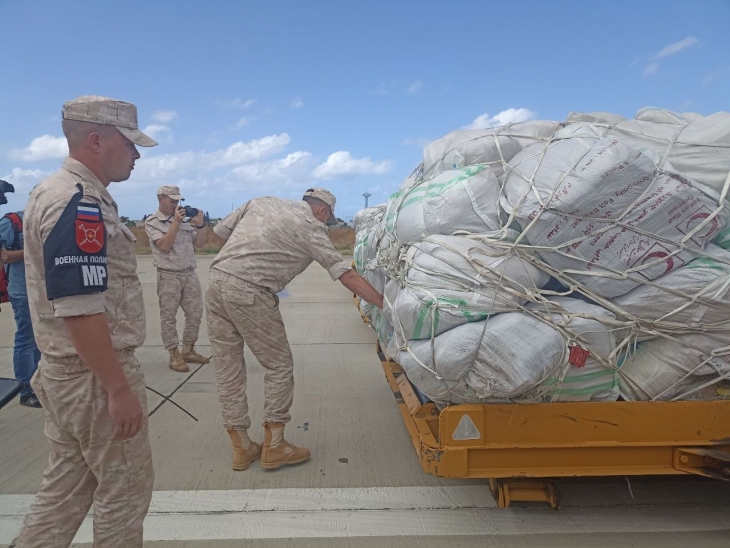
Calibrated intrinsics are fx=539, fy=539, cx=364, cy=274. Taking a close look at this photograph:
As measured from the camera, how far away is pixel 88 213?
163 cm

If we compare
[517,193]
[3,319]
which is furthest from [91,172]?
[3,319]

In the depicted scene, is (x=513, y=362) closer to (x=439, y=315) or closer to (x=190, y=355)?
(x=439, y=315)

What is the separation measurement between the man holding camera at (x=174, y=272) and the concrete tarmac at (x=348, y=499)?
1269 mm

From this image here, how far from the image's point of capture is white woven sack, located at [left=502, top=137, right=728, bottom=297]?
2291 millimetres

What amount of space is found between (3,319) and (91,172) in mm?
7635

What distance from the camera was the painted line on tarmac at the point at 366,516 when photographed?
2.54 metres

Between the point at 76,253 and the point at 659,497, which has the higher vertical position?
the point at 76,253

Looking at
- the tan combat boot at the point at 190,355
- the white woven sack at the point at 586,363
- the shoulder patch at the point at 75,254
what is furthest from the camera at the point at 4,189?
the white woven sack at the point at 586,363

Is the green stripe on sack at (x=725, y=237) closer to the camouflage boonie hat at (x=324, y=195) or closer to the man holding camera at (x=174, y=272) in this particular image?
the camouflage boonie hat at (x=324, y=195)

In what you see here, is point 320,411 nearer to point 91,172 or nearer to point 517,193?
point 517,193

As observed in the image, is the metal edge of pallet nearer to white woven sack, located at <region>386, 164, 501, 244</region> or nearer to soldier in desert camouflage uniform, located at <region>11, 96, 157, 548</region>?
white woven sack, located at <region>386, 164, 501, 244</region>

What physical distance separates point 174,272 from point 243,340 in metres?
2.49

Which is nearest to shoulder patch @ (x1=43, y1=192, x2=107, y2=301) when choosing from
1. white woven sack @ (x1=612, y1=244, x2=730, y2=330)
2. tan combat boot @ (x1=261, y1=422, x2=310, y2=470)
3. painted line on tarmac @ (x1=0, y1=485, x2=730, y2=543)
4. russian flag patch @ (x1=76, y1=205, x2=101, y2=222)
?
russian flag patch @ (x1=76, y1=205, x2=101, y2=222)

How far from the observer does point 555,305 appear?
7.54ft
